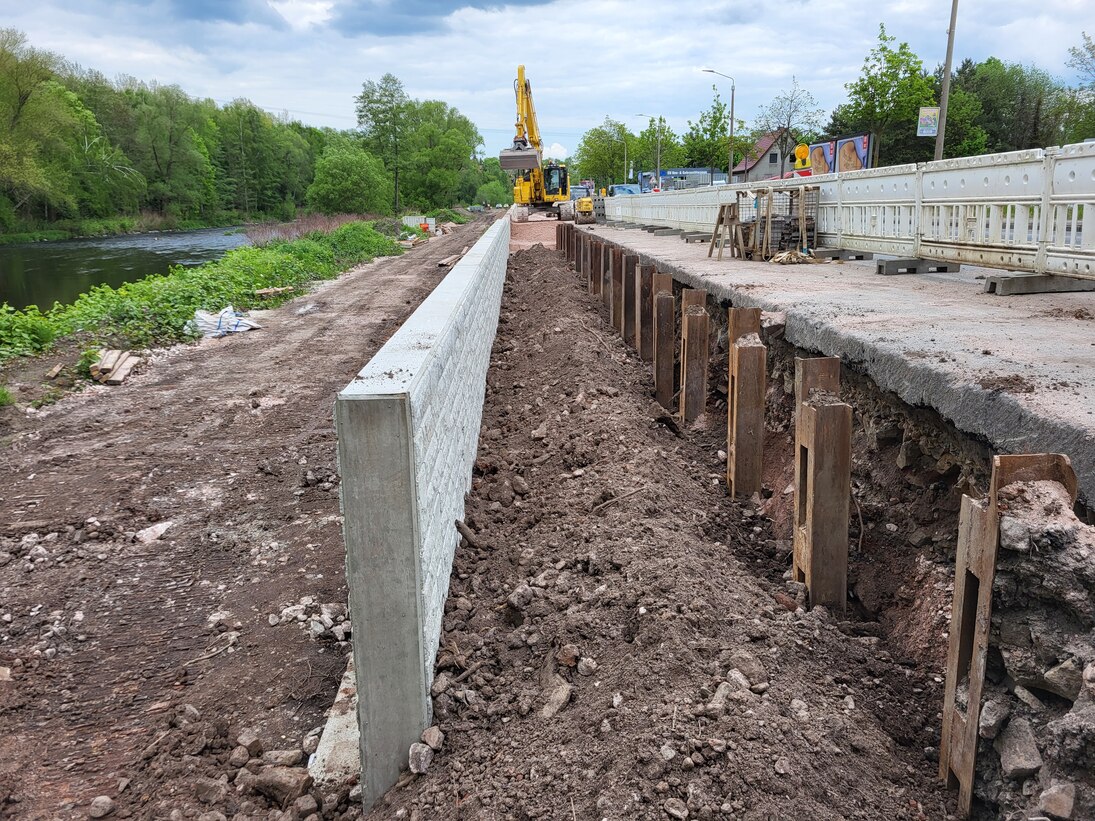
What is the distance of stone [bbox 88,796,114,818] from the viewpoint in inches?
131

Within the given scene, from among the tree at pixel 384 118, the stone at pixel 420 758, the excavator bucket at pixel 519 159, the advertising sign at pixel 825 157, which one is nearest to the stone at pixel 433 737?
the stone at pixel 420 758

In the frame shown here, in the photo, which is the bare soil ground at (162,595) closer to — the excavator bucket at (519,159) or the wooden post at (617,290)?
the wooden post at (617,290)

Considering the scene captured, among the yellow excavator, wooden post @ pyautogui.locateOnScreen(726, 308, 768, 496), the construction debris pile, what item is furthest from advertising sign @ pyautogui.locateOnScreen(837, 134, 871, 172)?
the construction debris pile

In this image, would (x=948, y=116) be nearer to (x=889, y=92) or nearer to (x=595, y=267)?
(x=889, y=92)

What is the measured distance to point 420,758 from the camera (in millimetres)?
3033

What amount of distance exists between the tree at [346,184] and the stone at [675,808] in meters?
56.5

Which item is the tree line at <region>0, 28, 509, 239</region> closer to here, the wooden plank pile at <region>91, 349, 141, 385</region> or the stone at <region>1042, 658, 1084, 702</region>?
the wooden plank pile at <region>91, 349, 141, 385</region>

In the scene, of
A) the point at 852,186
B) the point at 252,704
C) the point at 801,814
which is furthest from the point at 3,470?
the point at 852,186

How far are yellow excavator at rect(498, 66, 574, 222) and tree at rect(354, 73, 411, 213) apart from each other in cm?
2961

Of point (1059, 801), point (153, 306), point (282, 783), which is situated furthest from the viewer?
point (153, 306)

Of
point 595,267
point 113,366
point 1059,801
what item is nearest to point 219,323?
point 113,366

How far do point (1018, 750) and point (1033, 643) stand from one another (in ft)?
1.02

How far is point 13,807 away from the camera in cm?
341

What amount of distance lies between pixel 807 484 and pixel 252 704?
2.94m
